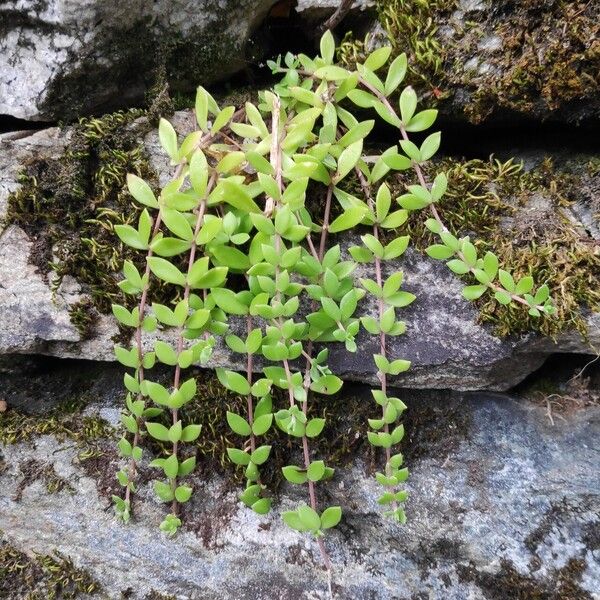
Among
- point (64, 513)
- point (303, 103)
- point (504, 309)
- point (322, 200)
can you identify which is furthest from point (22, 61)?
point (504, 309)

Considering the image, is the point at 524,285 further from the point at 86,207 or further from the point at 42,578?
the point at 42,578

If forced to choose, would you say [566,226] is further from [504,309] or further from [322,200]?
[322,200]

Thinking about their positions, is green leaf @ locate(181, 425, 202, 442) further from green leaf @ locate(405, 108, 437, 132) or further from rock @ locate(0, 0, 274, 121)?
rock @ locate(0, 0, 274, 121)

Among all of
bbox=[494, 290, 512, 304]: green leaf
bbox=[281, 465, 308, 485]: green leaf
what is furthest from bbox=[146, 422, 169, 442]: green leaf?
bbox=[494, 290, 512, 304]: green leaf

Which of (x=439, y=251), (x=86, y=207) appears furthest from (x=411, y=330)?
(x=86, y=207)

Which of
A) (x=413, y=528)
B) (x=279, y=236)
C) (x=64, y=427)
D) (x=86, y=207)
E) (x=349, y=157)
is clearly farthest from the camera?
(x=64, y=427)

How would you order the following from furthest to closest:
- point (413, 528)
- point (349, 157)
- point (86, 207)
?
point (86, 207)
point (413, 528)
point (349, 157)

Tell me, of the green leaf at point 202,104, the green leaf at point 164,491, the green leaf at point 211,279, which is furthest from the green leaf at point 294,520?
the green leaf at point 202,104
